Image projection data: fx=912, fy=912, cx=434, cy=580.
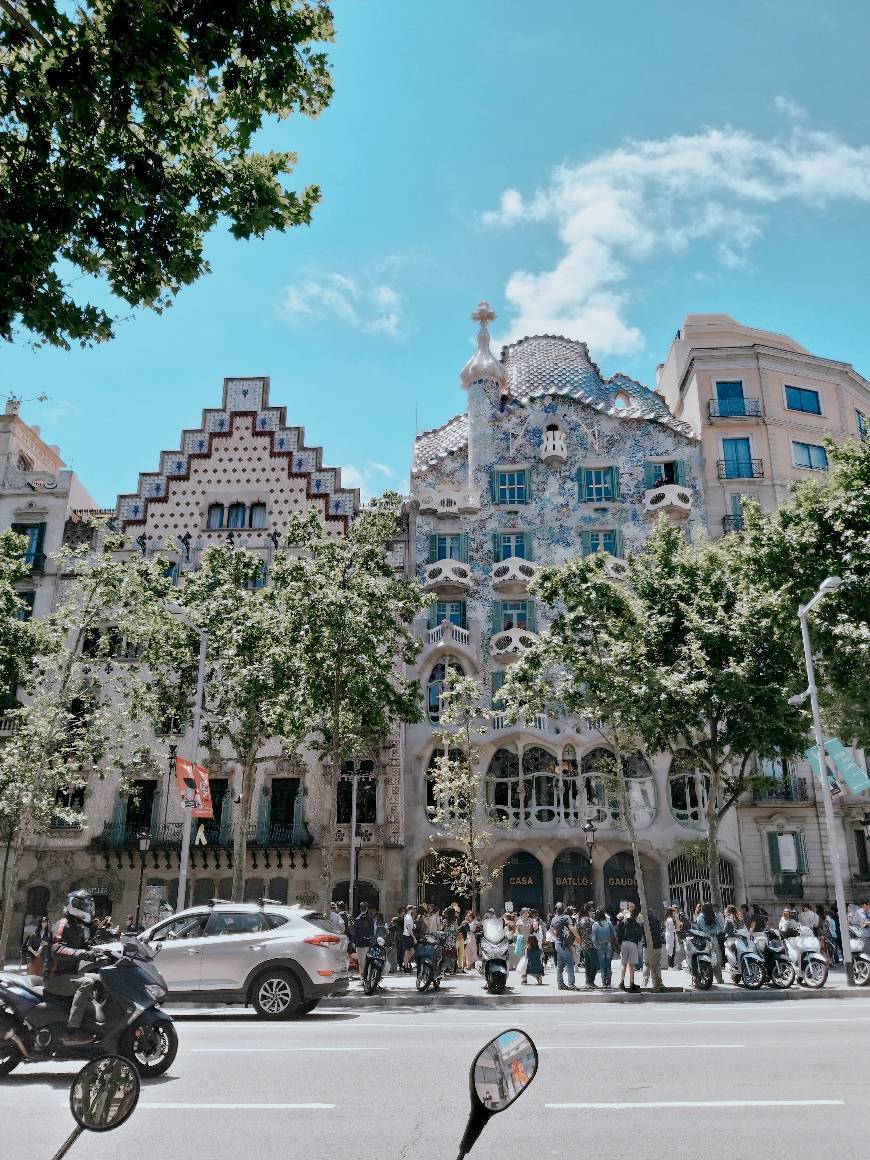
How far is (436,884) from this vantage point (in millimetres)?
31922

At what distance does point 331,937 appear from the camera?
13773 mm

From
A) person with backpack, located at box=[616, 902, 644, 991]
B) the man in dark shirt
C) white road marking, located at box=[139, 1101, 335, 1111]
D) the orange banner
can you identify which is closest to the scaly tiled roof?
the orange banner

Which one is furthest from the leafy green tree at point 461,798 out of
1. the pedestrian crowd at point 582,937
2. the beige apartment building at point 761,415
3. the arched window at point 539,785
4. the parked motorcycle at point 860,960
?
the beige apartment building at point 761,415

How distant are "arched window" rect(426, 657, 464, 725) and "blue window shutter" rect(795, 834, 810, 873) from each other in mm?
13040

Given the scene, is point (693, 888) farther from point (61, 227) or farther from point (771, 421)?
point (61, 227)

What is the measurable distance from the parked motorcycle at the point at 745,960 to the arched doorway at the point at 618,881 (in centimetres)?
1273

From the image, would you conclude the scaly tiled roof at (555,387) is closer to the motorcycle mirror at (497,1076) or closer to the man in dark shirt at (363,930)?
the man in dark shirt at (363,930)

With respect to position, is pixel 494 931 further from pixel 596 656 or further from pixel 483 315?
pixel 483 315

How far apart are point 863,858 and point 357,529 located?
2112 centimetres

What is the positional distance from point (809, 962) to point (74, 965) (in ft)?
48.6

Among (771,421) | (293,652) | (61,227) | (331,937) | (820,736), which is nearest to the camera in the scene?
(61,227)

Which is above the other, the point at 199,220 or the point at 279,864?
the point at 199,220

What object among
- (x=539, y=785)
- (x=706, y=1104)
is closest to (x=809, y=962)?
(x=706, y=1104)

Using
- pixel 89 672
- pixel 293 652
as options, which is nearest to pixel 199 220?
pixel 293 652
